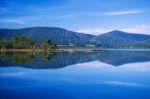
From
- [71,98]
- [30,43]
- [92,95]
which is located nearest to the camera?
[71,98]

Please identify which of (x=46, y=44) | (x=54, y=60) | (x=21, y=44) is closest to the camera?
(x=54, y=60)

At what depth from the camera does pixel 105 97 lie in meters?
11.6

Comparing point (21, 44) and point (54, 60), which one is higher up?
point (21, 44)

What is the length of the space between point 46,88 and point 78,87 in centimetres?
167

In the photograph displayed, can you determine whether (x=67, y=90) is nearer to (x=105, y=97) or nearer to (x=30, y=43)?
(x=105, y=97)

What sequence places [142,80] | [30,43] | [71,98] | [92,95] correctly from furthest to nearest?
1. [30,43]
2. [142,80]
3. [92,95]
4. [71,98]

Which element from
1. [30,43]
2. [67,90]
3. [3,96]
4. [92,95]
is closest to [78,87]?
[67,90]

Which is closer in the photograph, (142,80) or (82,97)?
(82,97)

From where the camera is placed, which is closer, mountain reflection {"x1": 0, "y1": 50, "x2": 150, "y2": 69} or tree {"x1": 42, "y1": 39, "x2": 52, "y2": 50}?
mountain reflection {"x1": 0, "y1": 50, "x2": 150, "y2": 69}

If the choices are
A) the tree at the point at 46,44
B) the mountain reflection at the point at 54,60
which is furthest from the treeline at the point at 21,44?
the mountain reflection at the point at 54,60

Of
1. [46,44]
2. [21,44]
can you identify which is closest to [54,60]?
[46,44]

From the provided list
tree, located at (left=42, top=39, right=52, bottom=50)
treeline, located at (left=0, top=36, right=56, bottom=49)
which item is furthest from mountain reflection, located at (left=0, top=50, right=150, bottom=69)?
tree, located at (left=42, top=39, right=52, bottom=50)

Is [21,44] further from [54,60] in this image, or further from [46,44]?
[54,60]

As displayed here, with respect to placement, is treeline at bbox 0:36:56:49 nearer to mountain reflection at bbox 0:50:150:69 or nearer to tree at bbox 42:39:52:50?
tree at bbox 42:39:52:50
